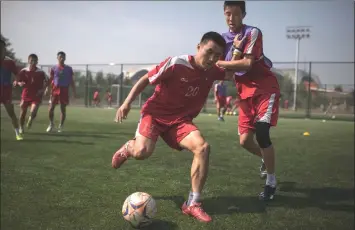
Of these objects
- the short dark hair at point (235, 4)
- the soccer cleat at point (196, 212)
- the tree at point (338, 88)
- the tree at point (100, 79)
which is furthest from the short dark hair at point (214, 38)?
the tree at point (100, 79)

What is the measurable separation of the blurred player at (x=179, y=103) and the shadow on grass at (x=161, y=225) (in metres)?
0.38

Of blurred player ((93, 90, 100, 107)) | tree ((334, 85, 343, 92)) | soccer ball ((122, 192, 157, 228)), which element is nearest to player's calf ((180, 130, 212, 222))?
soccer ball ((122, 192, 157, 228))

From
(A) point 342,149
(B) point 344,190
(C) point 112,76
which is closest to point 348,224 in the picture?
(B) point 344,190

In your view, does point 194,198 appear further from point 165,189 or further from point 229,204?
point 165,189

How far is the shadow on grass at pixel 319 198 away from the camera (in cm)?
375

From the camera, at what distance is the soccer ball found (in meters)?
2.93

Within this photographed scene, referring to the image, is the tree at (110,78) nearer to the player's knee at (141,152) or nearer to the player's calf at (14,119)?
the player's calf at (14,119)

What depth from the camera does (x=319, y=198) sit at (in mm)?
4043

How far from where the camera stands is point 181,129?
147 inches

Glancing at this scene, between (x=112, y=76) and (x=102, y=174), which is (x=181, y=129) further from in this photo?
(x=112, y=76)

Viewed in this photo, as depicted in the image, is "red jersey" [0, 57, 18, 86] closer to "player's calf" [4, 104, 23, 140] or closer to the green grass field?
"player's calf" [4, 104, 23, 140]

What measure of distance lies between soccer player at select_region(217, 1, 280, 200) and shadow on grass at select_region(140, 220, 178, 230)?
140cm

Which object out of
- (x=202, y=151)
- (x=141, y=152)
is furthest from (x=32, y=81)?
(x=202, y=151)

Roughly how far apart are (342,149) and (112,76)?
2656 cm
